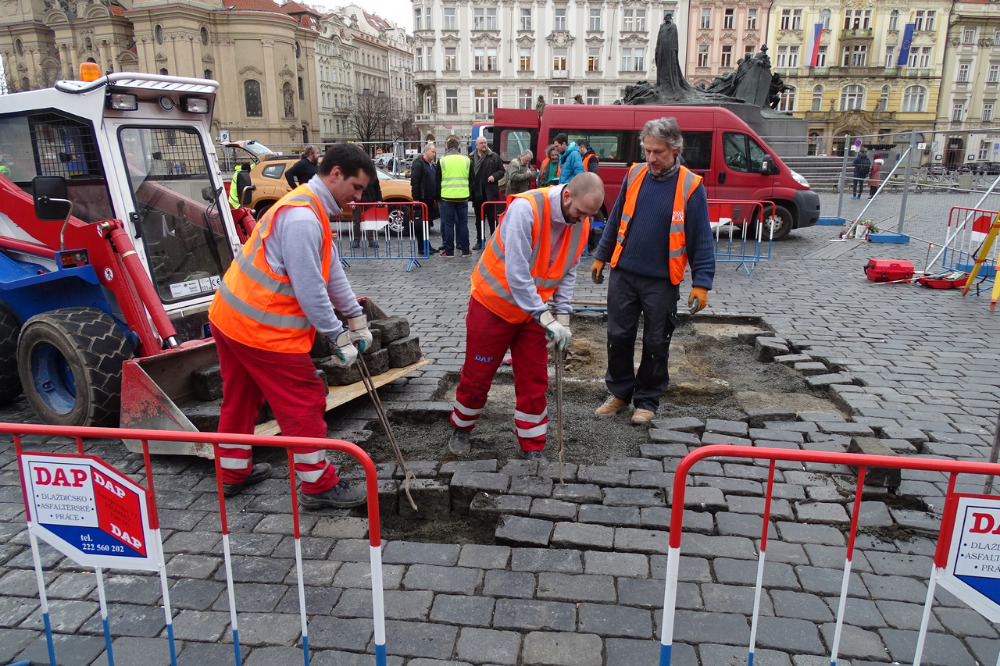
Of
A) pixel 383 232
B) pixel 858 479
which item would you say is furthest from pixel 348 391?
pixel 383 232

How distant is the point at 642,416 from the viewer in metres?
4.80

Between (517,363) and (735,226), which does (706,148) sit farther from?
(517,363)

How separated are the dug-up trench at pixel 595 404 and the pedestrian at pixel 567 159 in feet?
15.3

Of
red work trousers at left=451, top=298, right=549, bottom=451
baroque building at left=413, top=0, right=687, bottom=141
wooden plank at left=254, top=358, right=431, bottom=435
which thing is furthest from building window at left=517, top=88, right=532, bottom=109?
red work trousers at left=451, top=298, right=549, bottom=451

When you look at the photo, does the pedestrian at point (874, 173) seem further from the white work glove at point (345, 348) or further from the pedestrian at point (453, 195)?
the white work glove at point (345, 348)

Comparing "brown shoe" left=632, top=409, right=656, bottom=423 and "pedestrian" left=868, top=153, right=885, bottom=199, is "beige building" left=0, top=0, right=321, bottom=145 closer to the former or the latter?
"pedestrian" left=868, top=153, right=885, bottom=199

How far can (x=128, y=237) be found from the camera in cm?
446

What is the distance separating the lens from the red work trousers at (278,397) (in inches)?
137

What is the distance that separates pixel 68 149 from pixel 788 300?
7.92 meters

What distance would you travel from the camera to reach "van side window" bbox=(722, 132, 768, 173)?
42.7ft

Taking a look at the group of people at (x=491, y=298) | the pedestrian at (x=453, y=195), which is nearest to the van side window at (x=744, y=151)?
the pedestrian at (x=453, y=195)

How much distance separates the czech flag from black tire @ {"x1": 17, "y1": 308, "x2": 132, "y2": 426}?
6548 centimetres

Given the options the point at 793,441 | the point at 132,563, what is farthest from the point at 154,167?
the point at 793,441

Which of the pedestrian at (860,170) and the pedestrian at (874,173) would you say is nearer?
the pedestrian at (874,173)
